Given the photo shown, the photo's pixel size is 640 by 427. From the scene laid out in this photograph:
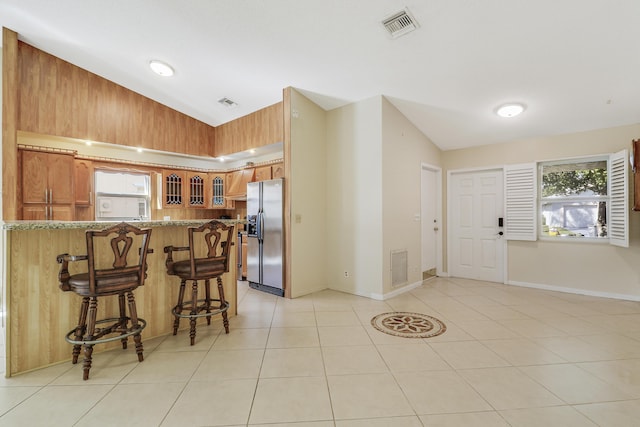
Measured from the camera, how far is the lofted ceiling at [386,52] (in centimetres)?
268

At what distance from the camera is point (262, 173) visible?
5648mm

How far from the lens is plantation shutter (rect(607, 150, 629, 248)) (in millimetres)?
3910

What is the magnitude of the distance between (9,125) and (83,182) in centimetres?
126

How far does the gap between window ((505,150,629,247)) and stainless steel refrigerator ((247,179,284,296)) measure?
Result: 155 inches

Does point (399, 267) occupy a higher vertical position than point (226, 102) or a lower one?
lower

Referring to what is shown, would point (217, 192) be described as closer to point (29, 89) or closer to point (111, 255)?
point (29, 89)

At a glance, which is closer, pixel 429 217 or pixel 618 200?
pixel 618 200

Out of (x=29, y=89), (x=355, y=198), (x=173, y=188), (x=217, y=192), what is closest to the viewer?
(x=29, y=89)

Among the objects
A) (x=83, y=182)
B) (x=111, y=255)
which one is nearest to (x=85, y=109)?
(x=83, y=182)

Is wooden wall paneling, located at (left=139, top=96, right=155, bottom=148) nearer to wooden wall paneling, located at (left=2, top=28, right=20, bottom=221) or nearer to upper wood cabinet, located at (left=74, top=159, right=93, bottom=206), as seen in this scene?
upper wood cabinet, located at (left=74, top=159, right=93, bottom=206)

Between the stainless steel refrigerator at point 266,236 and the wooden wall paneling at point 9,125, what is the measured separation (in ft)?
10.0

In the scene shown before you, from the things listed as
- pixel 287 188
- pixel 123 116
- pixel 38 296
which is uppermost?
pixel 123 116

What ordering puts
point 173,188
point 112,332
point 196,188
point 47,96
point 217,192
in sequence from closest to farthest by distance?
point 112,332 → point 47,96 → point 173,188 → point 196,188 → point 217,192

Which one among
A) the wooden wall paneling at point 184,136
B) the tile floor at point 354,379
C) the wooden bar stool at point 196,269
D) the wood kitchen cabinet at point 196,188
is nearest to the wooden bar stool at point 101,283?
the tile floor at point 354,379
